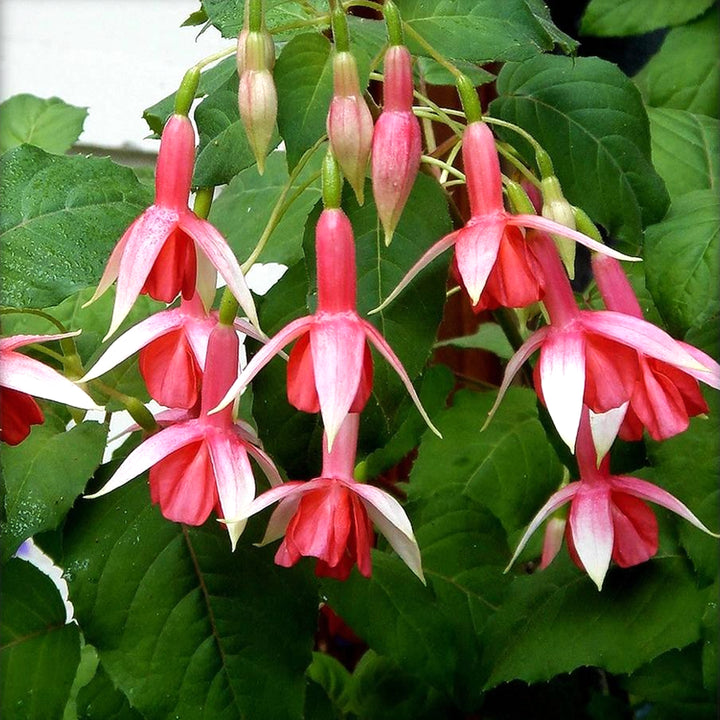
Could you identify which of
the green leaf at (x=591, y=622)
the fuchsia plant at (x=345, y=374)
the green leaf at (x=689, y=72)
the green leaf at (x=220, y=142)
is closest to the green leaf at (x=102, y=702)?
the fuchsia plant at (x=345, y=374)

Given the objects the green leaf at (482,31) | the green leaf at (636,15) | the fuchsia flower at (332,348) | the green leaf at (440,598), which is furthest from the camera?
the green leaf at (636,15)

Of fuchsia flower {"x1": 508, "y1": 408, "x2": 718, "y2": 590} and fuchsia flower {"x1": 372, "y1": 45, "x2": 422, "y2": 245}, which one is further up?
fuchsia flower {"x1": 372, "y1": 45, "x2": 422, "y2": 245}

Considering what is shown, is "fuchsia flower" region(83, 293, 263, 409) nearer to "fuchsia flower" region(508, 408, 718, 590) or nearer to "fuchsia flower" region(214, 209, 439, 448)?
"fuchsia flower" region(214, 209, 439, 448)

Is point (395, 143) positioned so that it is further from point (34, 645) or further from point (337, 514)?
point (34, 645)

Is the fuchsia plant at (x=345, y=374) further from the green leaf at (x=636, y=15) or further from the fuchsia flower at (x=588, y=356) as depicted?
the green leaf at (x=636, y=15)

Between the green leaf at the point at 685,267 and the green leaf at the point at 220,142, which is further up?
the green leaf at the point at 220,142

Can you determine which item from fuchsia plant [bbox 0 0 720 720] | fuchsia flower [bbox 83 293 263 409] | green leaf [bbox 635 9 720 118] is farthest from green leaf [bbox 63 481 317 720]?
green leaf [bbox 635 9 720 118]
